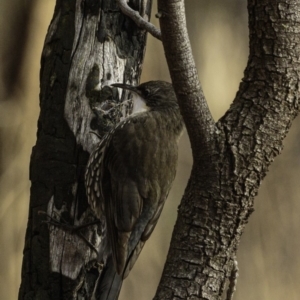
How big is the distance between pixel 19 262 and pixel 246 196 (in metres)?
1.24

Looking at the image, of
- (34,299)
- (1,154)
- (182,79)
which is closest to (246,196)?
(182,79)

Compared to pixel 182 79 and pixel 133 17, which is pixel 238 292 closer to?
pixel 133 17

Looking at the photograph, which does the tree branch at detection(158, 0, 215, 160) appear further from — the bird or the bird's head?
the bird's head

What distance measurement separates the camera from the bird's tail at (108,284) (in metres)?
2.04

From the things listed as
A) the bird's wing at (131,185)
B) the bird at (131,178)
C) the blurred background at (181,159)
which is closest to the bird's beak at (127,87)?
the bird at (131,178)

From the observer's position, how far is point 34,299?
81.3 inches

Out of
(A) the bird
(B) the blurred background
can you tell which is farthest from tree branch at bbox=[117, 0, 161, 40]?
(B) the blurred background

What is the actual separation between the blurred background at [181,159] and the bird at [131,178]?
→ 512 millimetres

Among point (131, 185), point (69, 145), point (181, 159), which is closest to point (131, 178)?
point (131, 185)

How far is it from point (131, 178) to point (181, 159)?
91 cm

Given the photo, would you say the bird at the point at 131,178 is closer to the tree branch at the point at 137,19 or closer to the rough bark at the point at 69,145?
the rough bark at the point at 69,145

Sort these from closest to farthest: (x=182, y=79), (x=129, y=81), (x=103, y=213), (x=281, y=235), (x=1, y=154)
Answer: (x=182, y=79) → (x=103, y=213) → (x=129, y=81) → (x=1, y=154) → (x=281, y=235)

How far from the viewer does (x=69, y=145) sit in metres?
2.06

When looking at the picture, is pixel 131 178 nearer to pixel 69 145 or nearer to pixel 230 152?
pixel 69 145
